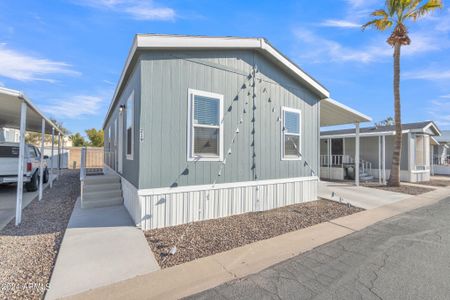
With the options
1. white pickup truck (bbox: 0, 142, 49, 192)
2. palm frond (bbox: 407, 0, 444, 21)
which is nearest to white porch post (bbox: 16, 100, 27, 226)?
white pickup truck (bbox: 0, 142, 49, 192)

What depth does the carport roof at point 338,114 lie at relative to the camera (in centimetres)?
938

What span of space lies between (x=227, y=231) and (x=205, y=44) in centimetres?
419

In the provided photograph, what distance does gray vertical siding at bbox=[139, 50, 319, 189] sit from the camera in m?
4.98

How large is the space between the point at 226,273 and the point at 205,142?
310 centimetres

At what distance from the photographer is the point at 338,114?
1070 centimetres

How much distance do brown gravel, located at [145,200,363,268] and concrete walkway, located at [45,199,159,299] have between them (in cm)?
27

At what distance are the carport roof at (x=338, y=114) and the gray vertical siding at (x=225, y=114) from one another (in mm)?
1948

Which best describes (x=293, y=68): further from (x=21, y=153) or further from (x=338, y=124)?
(x=21, y=153)

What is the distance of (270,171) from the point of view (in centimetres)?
684

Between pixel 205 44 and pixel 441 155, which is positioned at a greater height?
pixel 205 44

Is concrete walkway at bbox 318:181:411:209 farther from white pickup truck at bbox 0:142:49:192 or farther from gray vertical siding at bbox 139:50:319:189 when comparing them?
white pickup truck at bbox 0:142:49:192

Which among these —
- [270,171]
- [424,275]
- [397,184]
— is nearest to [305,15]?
[270,171]

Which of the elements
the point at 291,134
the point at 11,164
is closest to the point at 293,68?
the point at 291,134

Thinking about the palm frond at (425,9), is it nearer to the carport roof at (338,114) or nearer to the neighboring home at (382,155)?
the carport roof at (338,114)
